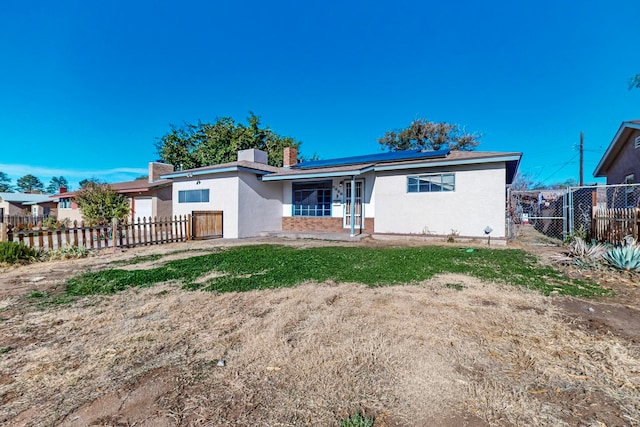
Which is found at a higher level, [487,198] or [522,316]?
[487,198]

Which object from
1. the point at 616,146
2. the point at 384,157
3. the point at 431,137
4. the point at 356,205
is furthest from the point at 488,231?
the point at 431,137

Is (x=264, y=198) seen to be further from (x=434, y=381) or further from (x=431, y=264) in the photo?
(x=434, y=381)

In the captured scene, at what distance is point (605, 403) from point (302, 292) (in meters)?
3.61

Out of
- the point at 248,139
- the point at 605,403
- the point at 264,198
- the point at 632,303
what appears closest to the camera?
the point at 605,403

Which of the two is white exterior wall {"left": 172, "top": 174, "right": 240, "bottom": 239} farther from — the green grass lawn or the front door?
the green grass lawn

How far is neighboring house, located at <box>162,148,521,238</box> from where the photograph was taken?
453 inches

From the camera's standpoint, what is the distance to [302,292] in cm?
487

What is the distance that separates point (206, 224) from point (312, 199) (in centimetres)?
544

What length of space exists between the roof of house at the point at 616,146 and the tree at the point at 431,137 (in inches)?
543

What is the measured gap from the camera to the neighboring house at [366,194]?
11516 mm

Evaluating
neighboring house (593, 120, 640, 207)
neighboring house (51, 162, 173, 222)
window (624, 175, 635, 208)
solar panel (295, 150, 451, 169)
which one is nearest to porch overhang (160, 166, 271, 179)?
solar panel (295, 150, 451, 169)

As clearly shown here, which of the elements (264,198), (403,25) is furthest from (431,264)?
(403,25)

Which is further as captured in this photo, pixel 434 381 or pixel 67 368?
pixel 67 368

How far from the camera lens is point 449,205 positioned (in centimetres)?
1205
